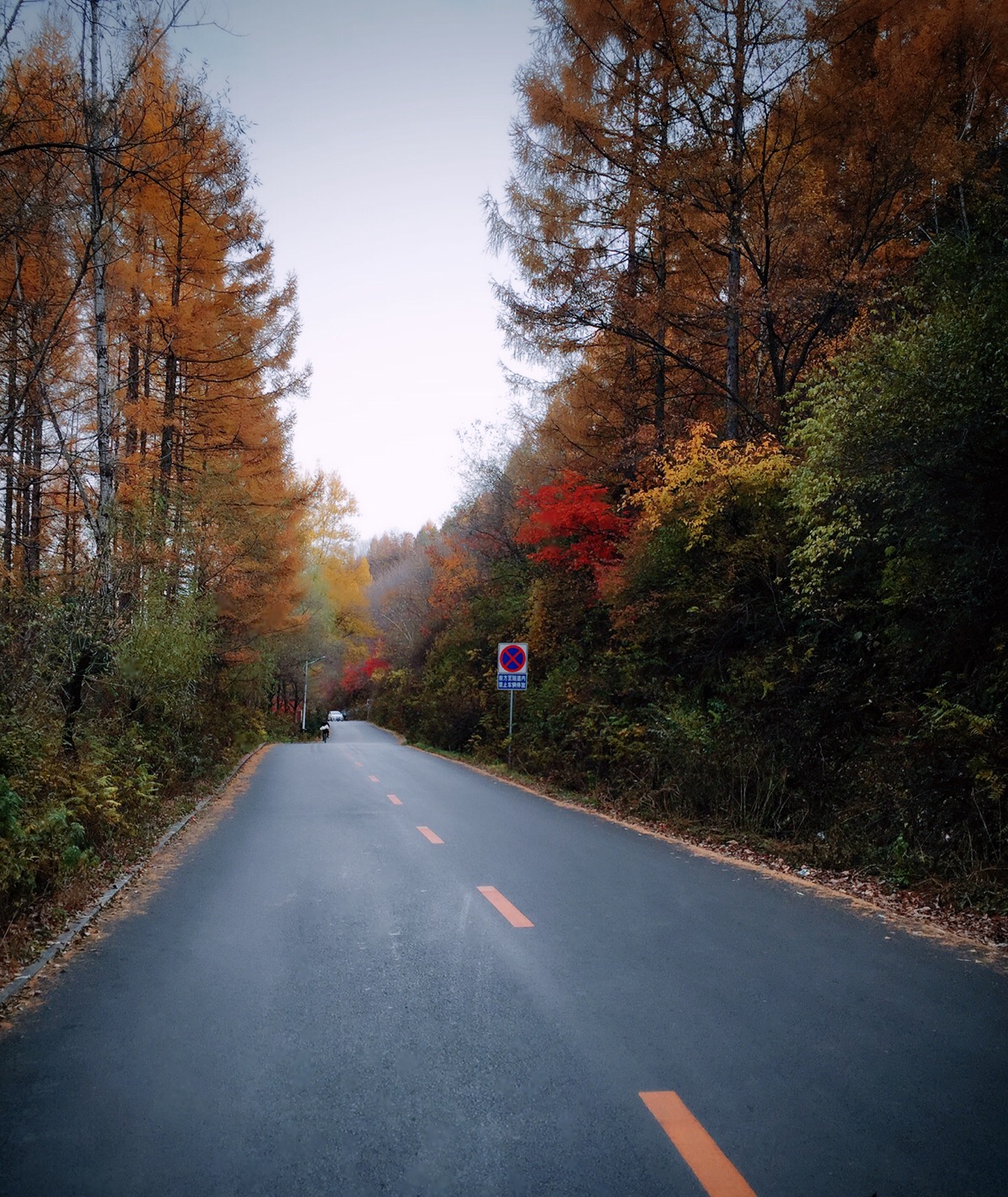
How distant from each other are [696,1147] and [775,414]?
14.5 meters

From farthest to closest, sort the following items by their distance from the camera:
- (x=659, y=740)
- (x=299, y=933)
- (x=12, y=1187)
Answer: (x=659, y=740)
(x=299, y=933)
(x=12, y=1187)

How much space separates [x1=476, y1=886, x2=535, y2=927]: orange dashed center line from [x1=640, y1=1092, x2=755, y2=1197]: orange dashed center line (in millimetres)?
2697

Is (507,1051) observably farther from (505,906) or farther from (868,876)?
(868,876)

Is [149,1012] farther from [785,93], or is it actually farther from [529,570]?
[529,570]

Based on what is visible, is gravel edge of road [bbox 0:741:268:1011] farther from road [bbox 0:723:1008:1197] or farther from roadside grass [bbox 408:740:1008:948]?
roadside grass [bbox 408:740:1008:948]

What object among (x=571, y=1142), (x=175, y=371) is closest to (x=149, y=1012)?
(x=571, y=1142)

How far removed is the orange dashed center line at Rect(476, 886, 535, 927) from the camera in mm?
6156

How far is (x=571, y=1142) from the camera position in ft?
10.3

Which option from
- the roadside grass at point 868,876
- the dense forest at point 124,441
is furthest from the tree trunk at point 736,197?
the dense forest at point 124,441

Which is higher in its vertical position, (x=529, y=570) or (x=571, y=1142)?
(x=529, y=570)

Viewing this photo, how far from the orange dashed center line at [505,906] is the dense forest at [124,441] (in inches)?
138

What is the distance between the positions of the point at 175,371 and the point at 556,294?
806 centimetres

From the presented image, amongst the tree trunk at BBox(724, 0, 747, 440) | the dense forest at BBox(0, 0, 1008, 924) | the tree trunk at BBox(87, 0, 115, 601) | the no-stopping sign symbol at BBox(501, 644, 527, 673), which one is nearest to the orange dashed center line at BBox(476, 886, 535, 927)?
the dense forest at BBox(0, 0, 1008, 924)

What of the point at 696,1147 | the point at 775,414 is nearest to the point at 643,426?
the point at 775,414
